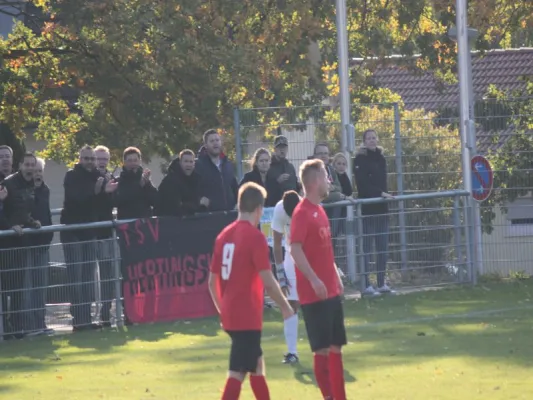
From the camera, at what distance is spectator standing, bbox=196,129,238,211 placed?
1700 centimetres

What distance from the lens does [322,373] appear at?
9.55m

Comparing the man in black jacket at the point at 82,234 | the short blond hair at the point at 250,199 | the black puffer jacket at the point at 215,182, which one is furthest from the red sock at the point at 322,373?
the black puffer jacket at the point at 215,182

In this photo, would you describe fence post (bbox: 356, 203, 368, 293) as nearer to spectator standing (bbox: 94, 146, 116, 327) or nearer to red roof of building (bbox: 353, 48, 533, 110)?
spectator standing (bbox: 94, 146, 116, 327)

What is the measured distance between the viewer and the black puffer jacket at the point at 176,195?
16547mm

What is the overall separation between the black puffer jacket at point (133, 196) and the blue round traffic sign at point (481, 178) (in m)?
5.19

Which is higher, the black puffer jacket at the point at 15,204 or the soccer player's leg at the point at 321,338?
the black puffer jacket at the point at 15,204

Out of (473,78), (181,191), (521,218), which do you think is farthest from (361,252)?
(473,78)

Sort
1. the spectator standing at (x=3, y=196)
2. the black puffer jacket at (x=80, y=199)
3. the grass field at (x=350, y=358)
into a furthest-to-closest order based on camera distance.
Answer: the black puffer jacket at (x=80, y=199) < the spectator standing at (x=3, y=196) < the grass field at (x=350, y=358)

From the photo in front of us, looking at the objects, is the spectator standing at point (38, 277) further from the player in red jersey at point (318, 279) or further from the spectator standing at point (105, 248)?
the player in red jersey at point (318, 279)

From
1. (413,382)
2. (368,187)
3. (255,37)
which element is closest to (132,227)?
(368,187)

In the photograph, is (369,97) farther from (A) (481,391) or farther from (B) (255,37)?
(A) (481,391)

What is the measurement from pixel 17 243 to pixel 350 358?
4879 mm

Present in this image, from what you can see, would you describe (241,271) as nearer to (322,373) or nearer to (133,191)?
(322,373)

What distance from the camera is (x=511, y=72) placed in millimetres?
35500
